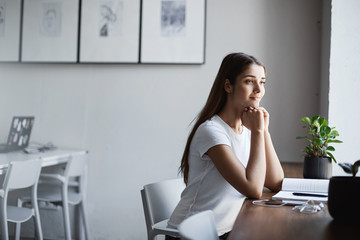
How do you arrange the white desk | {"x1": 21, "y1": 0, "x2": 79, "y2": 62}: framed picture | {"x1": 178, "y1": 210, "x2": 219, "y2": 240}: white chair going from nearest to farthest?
{"x1": 178, "y1": 210, "x2": 219, "y2": 240}: white chair → the white desk → {"x1": 21, "y1": 0, "x2": 79, "y2": 62}: framed picture

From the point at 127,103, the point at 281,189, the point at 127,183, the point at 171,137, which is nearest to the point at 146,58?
the point at 127,103

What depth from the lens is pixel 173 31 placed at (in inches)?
124

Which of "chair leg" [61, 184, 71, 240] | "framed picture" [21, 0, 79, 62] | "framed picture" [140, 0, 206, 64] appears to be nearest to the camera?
"chair leg" [61, 184, 71, 240]

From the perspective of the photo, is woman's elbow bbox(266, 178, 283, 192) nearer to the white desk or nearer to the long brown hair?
→ the long brown hair

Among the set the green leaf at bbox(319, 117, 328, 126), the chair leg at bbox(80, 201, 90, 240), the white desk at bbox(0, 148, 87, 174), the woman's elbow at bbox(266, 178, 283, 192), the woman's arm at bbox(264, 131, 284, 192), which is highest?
the green leaf at bbox(319, 117, 328, 126)

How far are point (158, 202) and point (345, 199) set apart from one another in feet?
2.88

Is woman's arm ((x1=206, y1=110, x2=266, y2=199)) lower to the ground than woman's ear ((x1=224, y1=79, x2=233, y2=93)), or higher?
lower

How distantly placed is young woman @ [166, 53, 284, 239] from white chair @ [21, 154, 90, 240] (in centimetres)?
154

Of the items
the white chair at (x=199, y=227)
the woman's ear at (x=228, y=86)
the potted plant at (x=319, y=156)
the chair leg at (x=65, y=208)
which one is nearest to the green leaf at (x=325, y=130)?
the potted plant at (x=319, y=156)

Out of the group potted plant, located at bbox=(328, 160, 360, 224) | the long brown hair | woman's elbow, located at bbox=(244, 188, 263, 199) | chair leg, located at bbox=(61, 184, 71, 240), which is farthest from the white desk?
potted plant, located at bbox=(328, 160, 360, 224)

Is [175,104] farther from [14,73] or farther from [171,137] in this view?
[14,73]

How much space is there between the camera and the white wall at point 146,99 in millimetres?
3014

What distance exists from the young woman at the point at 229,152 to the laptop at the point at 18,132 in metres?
1.91

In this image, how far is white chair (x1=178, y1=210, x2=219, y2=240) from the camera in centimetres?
90
